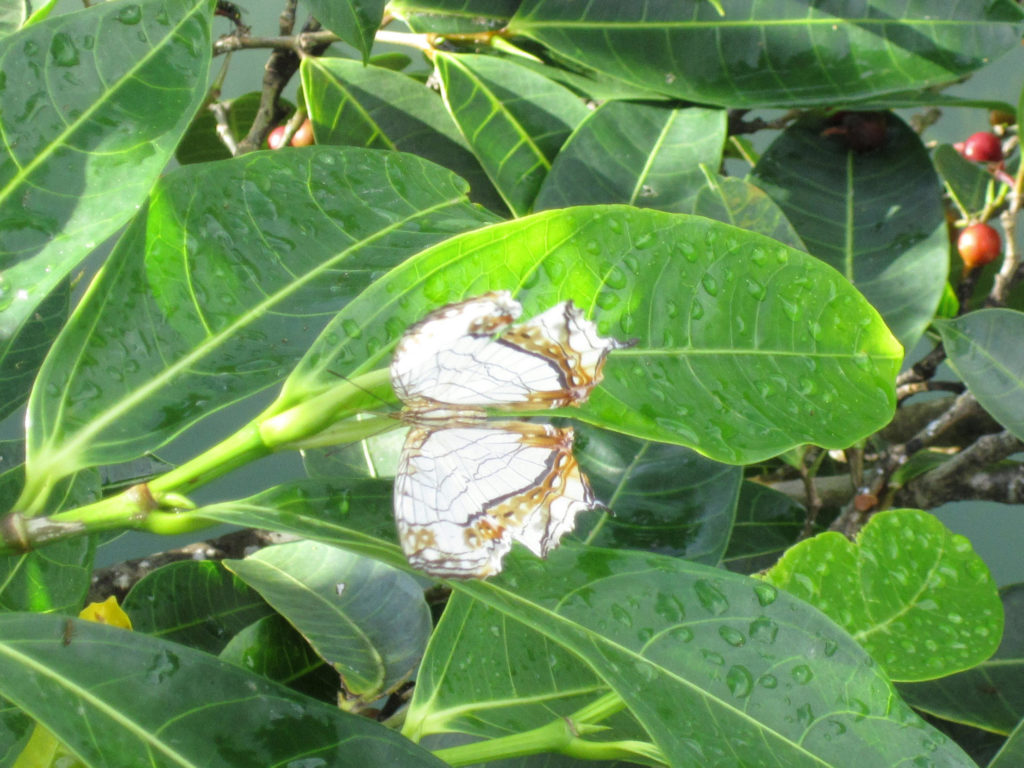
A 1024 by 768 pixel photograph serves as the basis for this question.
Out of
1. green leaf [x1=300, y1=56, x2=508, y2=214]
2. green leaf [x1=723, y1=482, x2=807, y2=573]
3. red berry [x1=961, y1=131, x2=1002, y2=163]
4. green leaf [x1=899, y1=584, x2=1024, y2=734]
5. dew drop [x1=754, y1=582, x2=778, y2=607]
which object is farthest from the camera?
red berry [x1=961, y1=131, x2=1002, y2=163]

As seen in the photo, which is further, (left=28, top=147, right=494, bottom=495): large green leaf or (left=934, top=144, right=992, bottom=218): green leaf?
(left=934, top=144, right=992, bottom=218): green leaf

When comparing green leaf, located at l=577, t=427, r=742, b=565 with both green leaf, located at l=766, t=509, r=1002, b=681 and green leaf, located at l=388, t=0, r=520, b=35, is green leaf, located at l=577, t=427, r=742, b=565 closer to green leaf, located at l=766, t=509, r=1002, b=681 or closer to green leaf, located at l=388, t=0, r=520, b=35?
green leaf, located at l=766, t=509, r=1002, b=681

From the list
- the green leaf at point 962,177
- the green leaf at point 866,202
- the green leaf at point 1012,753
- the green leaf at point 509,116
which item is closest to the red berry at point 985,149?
the green leaf at point 962,177

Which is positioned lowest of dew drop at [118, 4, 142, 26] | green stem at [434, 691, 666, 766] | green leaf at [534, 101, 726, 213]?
green stem at [434, 691, 666, 766]

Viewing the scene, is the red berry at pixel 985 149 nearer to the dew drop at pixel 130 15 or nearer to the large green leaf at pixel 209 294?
the large green leaf at pixel 209 294

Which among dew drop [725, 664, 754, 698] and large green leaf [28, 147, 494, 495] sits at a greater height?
large green leaf [28, 147, 494, 495]

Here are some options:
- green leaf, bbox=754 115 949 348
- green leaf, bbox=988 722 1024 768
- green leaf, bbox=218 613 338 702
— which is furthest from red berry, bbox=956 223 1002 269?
green leaf, bbox=218 613 338 702

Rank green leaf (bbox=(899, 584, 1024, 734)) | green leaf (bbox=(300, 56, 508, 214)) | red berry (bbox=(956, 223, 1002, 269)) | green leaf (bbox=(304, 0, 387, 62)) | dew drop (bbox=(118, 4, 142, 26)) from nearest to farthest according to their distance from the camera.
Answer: dew drop (bbox=(118, 4, 142, 26)) → green leaf (bbox=(304, 0, 387, 62)) → green leaf (bbox=(899, 584, 1024, 734)) → green leaf (bbox=(300, 56, 508, 214)) → red berry (bbox=(956, 223, 1002, 269))
